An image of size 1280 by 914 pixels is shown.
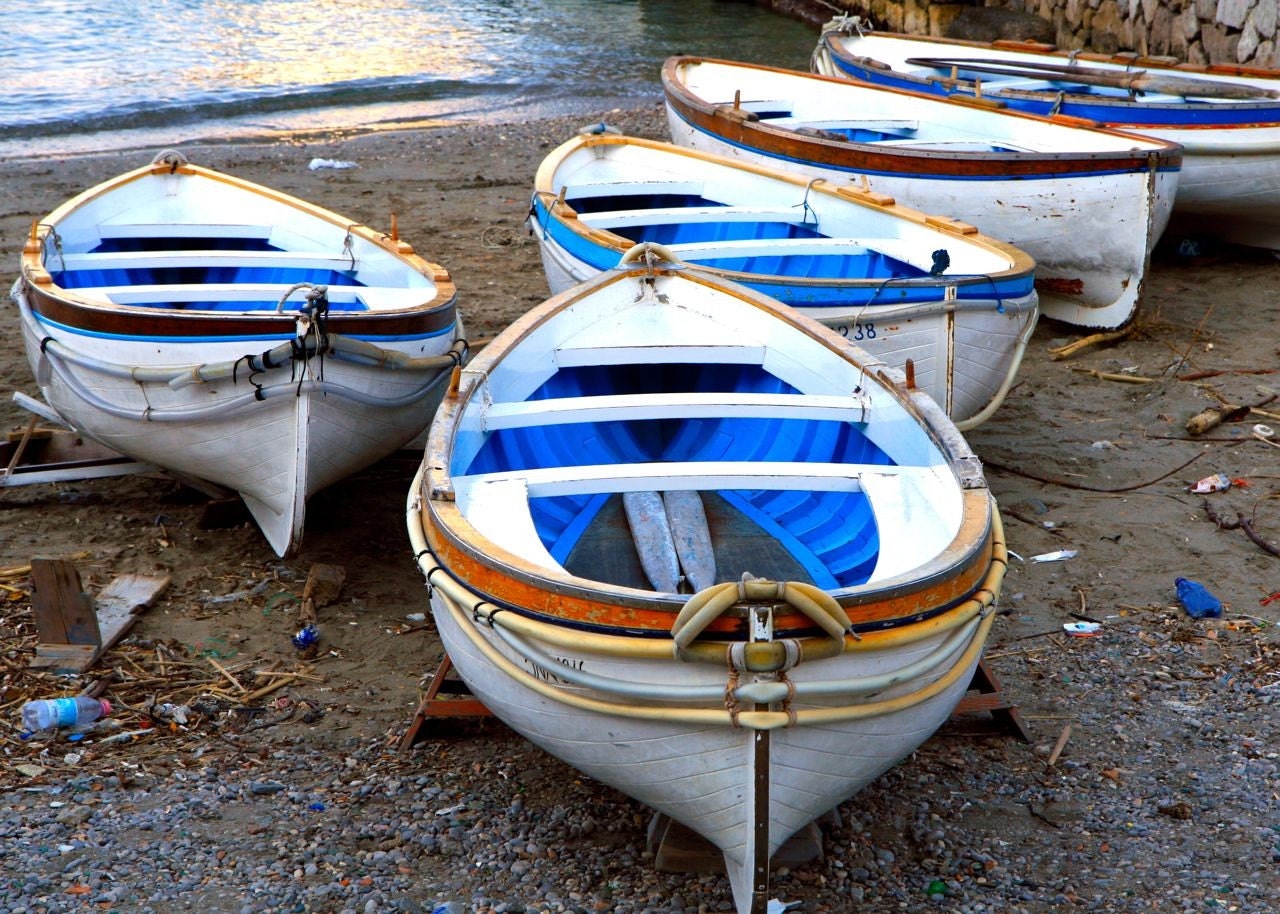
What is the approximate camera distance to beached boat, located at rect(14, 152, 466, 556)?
483 cm

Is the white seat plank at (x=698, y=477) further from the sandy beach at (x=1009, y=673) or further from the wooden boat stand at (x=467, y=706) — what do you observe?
the sandy beach at (x=1009, y=673)

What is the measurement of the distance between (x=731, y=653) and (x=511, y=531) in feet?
3.40

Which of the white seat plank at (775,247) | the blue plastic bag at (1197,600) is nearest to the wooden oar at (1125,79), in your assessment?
the white seat plank at (775,247)

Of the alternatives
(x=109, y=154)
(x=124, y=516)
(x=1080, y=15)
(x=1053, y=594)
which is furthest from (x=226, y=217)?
(x=1080, y=15)

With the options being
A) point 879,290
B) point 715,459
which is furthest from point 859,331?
point 715,459

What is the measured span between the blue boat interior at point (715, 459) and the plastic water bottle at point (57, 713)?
1478mm

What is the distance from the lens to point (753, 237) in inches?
296

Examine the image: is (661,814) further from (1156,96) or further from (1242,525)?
(1156,96)

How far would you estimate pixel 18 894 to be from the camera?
331 centimetres

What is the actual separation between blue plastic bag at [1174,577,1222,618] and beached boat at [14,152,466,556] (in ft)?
10.3

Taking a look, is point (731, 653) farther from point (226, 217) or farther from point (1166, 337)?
point (1166, 337)

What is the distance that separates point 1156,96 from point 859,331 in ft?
19.7

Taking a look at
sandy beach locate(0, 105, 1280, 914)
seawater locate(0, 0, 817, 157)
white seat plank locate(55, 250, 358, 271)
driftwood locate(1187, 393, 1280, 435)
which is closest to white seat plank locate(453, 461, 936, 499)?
sandy beach locate(0, 105, 1280, 914)

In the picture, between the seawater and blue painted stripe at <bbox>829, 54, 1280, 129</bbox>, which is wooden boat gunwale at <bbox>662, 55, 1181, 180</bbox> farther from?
the seawater
